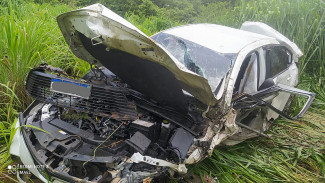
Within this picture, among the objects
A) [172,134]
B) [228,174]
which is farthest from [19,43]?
[228,174]

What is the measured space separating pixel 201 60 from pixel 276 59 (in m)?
1.34

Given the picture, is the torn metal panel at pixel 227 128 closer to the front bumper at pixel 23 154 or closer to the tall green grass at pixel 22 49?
the front bumper at pixel 23 154

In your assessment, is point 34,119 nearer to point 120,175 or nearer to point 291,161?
point 120,175

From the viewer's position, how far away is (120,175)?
1.85 metres

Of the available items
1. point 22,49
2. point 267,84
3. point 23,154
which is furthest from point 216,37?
point 22,49

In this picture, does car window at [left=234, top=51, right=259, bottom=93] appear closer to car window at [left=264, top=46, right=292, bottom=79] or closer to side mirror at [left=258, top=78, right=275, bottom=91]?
side mirror at [left=258, top=78, right=275, bottom=91]

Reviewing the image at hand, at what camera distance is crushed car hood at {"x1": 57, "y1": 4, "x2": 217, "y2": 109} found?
6.09ft

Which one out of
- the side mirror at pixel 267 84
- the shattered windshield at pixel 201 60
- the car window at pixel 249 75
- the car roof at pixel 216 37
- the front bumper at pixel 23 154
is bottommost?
the front bumper at pixel 23 154

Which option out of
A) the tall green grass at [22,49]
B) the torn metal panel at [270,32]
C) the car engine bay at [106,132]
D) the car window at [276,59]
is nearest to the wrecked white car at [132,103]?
the car engine bay at [106,132]

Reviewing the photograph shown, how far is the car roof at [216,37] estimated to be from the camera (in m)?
2.70

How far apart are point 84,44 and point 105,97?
64 cm

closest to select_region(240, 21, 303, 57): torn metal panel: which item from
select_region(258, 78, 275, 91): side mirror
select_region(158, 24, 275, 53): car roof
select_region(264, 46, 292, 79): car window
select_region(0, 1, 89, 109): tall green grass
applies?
select_region(264, 46, 292, 79): car window

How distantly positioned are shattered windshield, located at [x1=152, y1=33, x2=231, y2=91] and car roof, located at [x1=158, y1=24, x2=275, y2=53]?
0.29 ft

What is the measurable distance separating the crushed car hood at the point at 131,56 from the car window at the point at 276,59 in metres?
1.40
